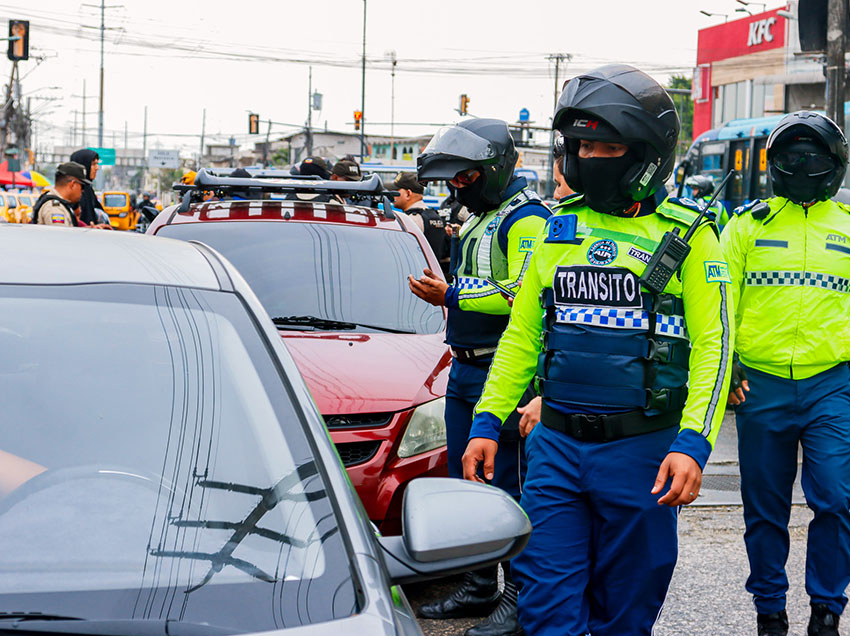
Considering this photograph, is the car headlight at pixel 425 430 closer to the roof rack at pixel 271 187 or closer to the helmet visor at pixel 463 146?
the helmet visor at pixel 463 146

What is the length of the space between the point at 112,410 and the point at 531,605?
1.39m

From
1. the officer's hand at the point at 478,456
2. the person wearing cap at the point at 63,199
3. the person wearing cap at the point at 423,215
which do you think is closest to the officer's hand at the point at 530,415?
the officer's hand at the point at 478,456

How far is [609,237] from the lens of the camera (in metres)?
3.28

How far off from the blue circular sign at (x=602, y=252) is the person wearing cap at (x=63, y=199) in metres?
5.82

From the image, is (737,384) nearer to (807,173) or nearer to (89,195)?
(807,173)

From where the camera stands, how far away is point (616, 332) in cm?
321

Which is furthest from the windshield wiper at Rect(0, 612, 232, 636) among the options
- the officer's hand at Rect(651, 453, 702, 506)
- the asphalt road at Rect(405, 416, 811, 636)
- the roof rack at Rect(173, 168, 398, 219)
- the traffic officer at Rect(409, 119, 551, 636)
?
the roof rack at Rect(173, 168, 398, 219)

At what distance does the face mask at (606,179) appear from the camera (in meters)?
3.26

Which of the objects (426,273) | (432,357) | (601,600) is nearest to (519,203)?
(426,273)

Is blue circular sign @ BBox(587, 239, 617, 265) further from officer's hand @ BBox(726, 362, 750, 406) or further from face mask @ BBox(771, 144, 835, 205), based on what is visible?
face mask @ BBox(771, 144, 835, 205)

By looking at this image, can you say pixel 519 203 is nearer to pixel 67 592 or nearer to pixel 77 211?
pixel 67 592

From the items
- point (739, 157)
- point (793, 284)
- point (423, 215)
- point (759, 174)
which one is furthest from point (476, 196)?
point (739, 157)

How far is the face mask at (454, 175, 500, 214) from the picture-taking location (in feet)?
14.7

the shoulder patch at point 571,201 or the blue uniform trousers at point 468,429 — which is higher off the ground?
the shoulder patch at point 571,201
